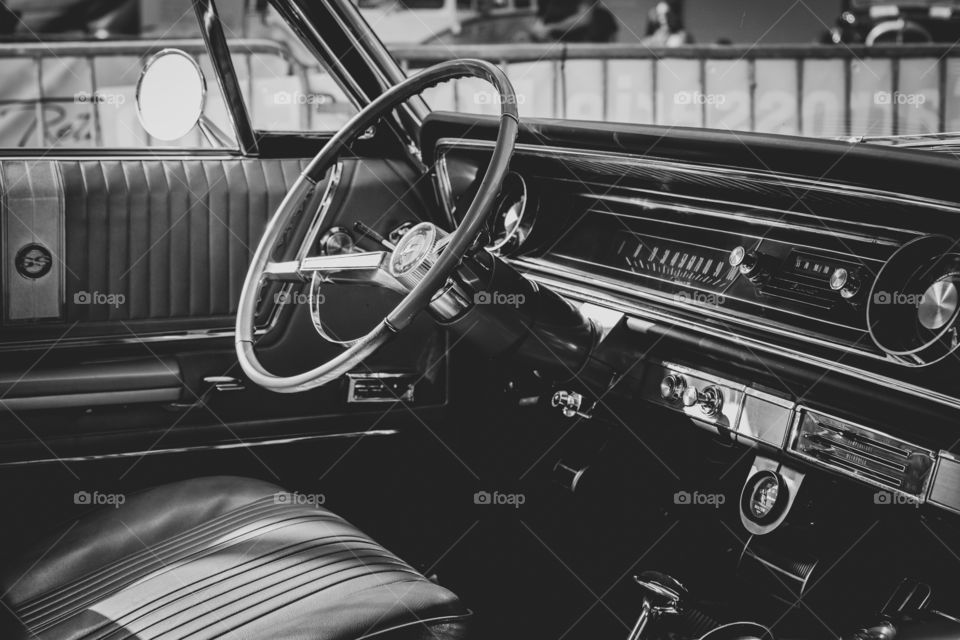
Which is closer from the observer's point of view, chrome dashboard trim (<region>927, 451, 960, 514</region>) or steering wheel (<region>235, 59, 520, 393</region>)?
chrome dashboard trim (<region>927, 451, 960, 514</region>)

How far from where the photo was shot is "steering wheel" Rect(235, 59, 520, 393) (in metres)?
1.22

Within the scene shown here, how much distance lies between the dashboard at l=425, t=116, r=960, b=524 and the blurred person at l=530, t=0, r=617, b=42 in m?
6.06

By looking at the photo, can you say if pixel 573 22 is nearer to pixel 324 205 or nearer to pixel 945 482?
pixel 324 205

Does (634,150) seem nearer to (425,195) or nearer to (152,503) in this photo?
(425,195)

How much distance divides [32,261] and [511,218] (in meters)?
1.02

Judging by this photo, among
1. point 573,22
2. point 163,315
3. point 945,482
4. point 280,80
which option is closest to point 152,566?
point 163,315

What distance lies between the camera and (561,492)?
1.94 meters

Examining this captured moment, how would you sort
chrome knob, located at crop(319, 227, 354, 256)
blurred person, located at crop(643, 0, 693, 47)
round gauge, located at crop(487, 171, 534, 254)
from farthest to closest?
blurred person, located at crop(643, 0, 693, 47) < chrome knob, located at crop(319, 227, 354, 256) < round gauge, located at crop(487, 171, 534, 254)

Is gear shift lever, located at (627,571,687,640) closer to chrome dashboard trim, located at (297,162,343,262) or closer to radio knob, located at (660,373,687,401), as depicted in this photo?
radio knob, located at (660,373,687,401)

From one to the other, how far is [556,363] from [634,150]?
39cm

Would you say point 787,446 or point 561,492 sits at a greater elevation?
point 787,446

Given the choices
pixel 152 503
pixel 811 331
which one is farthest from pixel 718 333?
pixel 152 503

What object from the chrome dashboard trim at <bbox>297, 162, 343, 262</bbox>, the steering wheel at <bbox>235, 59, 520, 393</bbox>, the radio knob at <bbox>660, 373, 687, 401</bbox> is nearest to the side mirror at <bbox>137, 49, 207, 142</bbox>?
the chrome dashboard trim at <bbox>297, 162, 343, 262</bbox>

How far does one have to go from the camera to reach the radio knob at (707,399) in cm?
146
